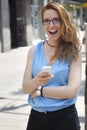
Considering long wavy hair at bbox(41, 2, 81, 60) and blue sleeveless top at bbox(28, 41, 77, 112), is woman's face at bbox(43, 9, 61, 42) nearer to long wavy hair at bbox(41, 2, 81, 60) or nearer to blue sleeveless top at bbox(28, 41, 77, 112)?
long wavy hair at bbox(41, 2, 81, 60)

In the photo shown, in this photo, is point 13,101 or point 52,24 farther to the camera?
point 13,101

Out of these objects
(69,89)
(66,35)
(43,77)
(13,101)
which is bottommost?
(13,101)

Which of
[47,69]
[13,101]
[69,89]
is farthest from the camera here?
[13,101]

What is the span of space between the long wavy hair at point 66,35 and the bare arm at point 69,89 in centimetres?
9

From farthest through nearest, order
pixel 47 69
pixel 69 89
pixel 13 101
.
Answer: pixel 13 101
pixel 69 89
pixel 47 69

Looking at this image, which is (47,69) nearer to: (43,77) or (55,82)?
(43,77)

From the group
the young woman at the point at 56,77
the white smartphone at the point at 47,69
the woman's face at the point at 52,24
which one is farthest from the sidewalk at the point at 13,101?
the white smartphone at the point at 47,69

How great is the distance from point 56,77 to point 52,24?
0.36m

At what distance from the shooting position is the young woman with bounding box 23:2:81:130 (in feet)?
8.93

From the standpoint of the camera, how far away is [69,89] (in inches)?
106

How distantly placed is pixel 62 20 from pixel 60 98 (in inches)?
20.7

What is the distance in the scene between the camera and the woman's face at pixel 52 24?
9.02 feet

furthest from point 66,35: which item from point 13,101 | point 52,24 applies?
point 13,101

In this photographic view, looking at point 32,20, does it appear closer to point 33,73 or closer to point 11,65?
point 11,65
